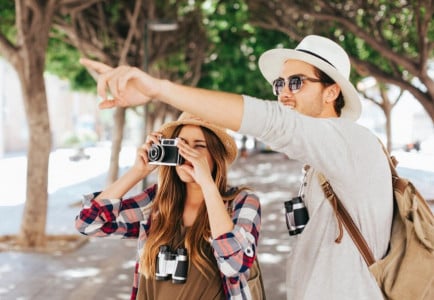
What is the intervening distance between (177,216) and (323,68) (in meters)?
0.90

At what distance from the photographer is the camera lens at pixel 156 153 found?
212 cm

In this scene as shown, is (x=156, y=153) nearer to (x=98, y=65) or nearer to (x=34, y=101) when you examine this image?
(x=98, y=65)

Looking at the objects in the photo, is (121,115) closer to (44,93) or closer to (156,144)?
(44,93)

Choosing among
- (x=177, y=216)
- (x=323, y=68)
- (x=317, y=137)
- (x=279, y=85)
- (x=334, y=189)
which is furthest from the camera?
(x=177, y=216)

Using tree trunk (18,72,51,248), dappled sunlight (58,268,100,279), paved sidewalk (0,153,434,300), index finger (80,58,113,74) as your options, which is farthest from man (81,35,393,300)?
tree trunk (18,72,51,248)

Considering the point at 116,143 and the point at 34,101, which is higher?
the point at 34,101

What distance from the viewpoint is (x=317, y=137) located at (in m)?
1.49

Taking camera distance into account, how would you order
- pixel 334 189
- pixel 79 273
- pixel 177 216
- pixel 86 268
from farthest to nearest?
1. pixel 86 268
2. pixel 79 273
3. pixel 177 216
4. pixel 334 189

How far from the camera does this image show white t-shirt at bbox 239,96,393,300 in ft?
4.73

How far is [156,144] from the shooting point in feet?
7.14

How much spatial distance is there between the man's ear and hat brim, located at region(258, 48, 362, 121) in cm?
2

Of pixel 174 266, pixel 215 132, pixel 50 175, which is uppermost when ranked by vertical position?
pixel 215 132

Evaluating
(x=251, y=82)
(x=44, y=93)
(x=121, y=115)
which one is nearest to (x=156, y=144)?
(x=44, y=93)

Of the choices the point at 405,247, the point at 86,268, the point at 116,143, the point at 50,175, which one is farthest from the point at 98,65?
the point at 50,175
